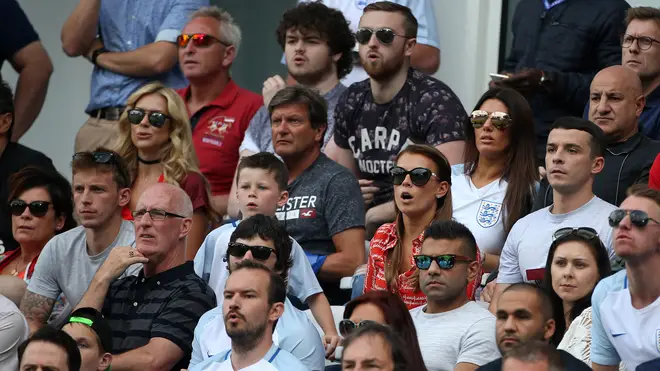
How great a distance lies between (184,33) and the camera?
30.5 ft

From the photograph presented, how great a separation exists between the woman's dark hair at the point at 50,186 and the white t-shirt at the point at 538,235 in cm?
264

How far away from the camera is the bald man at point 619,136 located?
734cm

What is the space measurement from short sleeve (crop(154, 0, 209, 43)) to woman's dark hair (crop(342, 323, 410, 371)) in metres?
4.12

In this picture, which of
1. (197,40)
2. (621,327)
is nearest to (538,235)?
(621,327)

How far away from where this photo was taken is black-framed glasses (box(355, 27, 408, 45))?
27.6 ft

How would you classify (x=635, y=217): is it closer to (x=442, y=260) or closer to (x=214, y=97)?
(x=442, y=260)

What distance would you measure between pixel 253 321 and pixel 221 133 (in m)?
2.89

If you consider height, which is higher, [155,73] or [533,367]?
[155,73]

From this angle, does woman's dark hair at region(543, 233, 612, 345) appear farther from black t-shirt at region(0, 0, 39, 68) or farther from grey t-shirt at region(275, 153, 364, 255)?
black t-shirt at region(0, 0, 39, 68)

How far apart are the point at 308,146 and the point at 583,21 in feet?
5.94

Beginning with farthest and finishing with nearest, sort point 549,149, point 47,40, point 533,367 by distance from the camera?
point 47,40 < point 549,149 < point 533,367

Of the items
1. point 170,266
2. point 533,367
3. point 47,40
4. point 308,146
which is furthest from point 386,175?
point 47,40

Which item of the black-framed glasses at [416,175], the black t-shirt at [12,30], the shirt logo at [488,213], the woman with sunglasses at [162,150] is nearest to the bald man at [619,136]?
the shirt logo at [488,213]

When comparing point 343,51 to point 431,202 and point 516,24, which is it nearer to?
point 516,24
